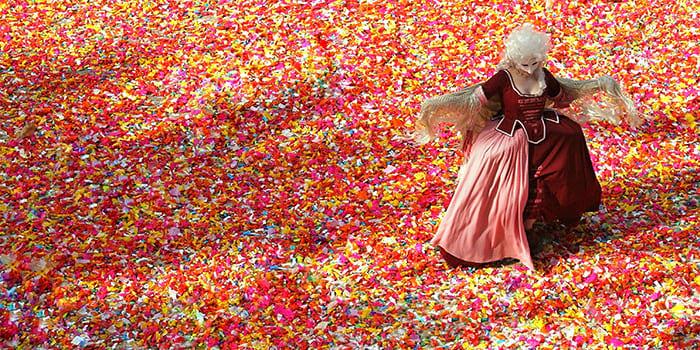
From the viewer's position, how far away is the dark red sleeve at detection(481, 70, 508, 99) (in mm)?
5172

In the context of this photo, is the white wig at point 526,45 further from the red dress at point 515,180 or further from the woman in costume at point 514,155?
the red dress at point 515,180

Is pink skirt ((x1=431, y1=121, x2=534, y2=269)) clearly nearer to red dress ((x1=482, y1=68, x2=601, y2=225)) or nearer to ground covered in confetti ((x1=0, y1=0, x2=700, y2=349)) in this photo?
red dress ((x1=482, y1=68, x2=601, y2=225))

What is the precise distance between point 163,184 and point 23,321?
1643mm

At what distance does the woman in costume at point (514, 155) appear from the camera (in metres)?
5.20

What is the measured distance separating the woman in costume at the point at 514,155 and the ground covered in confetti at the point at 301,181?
298 mm

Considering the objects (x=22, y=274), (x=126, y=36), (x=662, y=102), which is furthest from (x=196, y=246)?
(x=662, y=102)

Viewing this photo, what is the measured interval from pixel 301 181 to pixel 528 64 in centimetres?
229

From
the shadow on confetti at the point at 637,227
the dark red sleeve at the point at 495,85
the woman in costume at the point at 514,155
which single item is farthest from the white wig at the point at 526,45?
the shadow on confetti at the point at 637,227

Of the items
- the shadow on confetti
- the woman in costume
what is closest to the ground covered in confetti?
the shadow on confetti

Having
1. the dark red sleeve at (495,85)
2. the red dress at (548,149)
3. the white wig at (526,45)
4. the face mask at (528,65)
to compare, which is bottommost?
the red dress at (548,149)

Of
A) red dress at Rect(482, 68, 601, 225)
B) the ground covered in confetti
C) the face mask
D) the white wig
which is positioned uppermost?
the white wig

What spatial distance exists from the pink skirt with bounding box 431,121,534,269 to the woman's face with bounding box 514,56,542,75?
39cm

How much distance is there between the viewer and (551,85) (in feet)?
17.1

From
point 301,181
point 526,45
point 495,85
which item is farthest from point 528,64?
point 301,181
